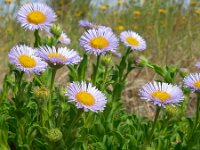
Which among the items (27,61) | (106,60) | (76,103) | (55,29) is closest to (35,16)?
(55,29)

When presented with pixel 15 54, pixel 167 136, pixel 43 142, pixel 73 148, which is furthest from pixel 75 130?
pixel 167 136

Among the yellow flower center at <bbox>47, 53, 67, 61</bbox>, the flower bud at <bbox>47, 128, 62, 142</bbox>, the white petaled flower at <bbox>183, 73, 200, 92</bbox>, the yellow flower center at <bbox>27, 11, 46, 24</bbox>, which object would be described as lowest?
the flower bud at <bbox>47, 128, 62, 142</bbox>

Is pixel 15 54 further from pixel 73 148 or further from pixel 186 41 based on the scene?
pixel 186 41

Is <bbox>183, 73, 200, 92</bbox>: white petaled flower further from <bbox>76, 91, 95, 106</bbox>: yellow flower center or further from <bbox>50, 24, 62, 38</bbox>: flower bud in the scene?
<bbox>50, 24, 62, 38</bbox>: flower bud

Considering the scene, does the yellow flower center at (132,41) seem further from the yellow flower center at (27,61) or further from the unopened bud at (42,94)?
the unopened bud at (42,94)

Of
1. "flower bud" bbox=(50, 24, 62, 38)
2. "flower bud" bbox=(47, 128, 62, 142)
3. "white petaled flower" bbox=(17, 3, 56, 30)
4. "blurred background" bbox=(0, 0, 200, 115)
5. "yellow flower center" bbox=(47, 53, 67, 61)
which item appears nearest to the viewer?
"flower bud" bbox=(47, 128, 62, 142)

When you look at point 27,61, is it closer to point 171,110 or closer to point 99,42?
point 99,42

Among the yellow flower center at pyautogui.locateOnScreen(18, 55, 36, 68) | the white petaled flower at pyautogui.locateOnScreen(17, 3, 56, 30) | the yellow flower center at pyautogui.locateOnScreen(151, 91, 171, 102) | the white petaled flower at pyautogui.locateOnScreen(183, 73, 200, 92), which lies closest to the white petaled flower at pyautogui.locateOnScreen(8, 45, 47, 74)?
the yellow flower center at pyautogui.locateOnScreen(18, 55, 36, 68)
